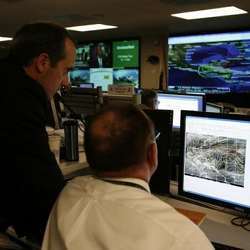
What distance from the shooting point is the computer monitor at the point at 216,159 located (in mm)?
1451

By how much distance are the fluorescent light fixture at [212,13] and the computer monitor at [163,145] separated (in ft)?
14.8

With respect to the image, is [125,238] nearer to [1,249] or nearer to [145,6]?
[1,249]

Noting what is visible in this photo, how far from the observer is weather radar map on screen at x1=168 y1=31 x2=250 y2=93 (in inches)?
302

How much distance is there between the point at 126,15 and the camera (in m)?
6.59

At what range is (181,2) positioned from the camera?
532 centimetres

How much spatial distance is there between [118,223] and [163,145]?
1.05 m

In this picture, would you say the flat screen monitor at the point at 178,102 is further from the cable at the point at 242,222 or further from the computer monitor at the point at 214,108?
the cable at the point at 242,222

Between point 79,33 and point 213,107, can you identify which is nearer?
point 213,107

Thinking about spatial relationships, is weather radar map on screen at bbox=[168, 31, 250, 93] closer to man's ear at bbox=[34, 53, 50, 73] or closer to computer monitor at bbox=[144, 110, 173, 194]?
computer monitor at bbox=[144, 110, 173, 194]

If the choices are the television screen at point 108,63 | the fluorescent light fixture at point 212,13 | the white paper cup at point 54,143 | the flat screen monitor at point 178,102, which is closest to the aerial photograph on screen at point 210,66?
the television screen at point 108,63

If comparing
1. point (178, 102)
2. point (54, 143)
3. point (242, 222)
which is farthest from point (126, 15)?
point (242, 222)

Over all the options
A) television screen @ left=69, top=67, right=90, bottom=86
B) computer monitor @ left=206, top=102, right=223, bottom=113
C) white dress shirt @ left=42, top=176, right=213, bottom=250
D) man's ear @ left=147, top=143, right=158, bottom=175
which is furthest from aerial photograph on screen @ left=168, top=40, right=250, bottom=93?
white dress shirt @ left=42, top=176, right=213, bottom=250

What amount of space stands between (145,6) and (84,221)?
5347mm

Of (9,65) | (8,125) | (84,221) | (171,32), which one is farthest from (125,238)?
(171,32)
